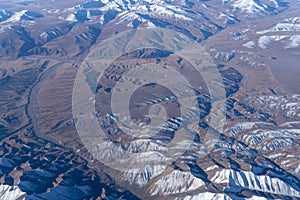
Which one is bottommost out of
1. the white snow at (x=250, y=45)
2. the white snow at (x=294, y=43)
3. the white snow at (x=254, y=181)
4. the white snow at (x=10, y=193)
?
the white snow at (x=250, y=45)

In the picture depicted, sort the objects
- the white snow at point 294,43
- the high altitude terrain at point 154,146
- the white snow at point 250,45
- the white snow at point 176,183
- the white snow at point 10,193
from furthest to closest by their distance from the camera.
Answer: the white snow at point 250,45 → the white snow at point 294,43 → the high altitude terrain at point 154,146 → the white snow at point 176,183 → the white snow at point 10,193

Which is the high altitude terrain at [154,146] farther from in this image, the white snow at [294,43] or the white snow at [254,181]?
the white snow at [294,43]

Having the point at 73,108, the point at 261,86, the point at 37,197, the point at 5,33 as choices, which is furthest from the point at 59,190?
the point at 5,33

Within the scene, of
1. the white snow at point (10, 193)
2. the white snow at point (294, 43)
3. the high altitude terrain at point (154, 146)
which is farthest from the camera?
the white snow at point (294, 43)

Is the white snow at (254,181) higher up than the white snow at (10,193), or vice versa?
the white snow at (254,181)

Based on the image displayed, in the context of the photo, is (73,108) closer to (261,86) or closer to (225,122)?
(225,122)

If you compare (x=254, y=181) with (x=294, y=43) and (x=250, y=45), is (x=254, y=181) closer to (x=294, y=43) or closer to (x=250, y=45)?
(x=250, y=45)

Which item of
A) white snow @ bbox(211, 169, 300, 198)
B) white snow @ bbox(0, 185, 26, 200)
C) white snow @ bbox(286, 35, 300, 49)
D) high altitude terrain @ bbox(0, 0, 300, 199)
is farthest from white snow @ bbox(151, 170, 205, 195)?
white snow @ bbox(286, 35, 300, 49)

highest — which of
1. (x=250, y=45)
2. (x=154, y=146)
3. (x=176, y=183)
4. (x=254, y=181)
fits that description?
(x=254, y=181)

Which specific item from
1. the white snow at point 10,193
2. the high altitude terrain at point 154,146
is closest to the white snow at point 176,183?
the high altitude terrain at point 154,146

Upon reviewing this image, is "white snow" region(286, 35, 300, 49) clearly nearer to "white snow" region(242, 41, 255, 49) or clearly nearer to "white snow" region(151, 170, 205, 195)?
"white snow" region(242, 41, 255, 49)

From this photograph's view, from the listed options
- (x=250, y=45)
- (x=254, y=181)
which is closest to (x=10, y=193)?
(x=254, y=181)
